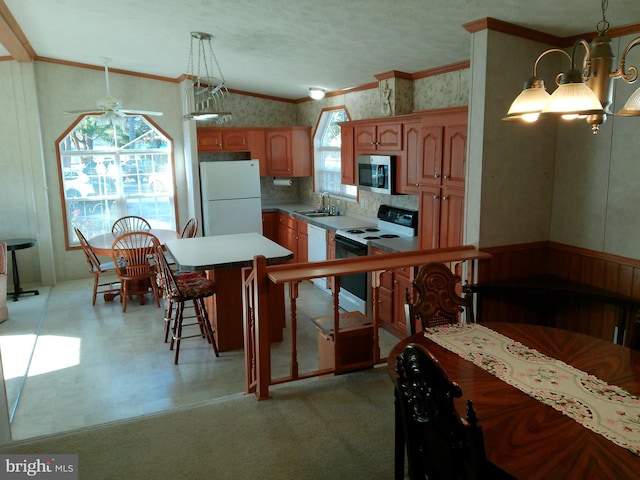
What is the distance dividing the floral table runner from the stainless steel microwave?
2.67 metres

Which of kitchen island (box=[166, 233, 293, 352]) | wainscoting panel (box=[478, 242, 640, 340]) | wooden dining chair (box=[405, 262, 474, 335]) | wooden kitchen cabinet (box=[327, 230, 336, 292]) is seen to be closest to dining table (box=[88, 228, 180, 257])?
kitchen island (box=[166, 233, 293, 352])

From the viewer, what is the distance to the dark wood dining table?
1307 millimetres

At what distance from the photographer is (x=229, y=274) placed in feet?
14.2

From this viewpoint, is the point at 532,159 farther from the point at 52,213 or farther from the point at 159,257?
the point at 52,213

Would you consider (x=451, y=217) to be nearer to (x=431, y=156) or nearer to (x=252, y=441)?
(x=431, y=156)

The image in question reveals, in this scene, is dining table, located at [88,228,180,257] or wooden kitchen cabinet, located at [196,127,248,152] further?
wooden kitchen cabinet, located at [196,127,248,152]

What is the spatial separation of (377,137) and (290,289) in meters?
2.63

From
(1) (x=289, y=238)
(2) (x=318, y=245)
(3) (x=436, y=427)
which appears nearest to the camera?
(3) (x=436, y=427)

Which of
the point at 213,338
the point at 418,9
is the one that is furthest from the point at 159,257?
the point at 418,9

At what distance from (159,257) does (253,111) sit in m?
3.70

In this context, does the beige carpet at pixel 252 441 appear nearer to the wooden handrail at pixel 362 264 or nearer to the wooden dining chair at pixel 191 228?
the wooden handrail at pixel 362 264

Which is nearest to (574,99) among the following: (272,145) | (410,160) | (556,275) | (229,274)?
(556,275)

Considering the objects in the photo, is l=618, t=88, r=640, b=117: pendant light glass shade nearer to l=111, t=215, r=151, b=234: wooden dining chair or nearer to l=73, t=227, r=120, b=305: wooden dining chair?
l=73, t=227, r=120, b=305: wooden dining chair

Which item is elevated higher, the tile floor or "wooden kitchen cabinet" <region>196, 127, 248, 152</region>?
"wooden kitchen cabinet" <region>196, 127, 248, 152</region>
